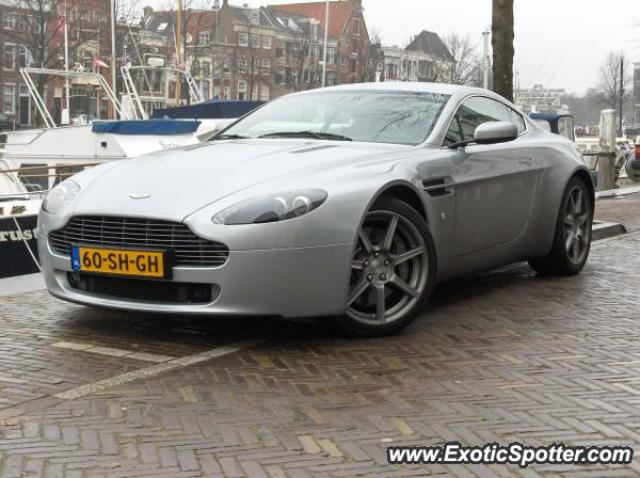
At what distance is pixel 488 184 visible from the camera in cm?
571

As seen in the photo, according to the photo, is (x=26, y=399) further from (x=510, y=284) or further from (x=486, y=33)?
(x=486, y=33)

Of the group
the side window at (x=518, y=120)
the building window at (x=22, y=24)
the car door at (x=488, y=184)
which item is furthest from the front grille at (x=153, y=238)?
the building window at (x=22, y=24)

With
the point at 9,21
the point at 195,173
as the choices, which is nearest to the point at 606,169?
the point at 195,173

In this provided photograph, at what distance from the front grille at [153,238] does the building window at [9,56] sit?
5111 cm

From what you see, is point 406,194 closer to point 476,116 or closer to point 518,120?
point 476,116

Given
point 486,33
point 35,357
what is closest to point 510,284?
point 35,357

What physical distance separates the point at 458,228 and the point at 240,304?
167 cm

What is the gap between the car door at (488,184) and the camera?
5477mm

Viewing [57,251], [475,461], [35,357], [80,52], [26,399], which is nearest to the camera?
[475,461]

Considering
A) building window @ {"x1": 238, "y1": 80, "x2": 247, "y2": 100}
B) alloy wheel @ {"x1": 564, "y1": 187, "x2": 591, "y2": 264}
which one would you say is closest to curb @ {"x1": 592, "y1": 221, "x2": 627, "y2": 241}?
alloy wheel @ {"x1": 564, "y1": 187, "x2": 591, "y2": 264}

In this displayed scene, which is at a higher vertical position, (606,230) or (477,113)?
(477,113)

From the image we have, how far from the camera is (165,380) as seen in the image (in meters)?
4.02

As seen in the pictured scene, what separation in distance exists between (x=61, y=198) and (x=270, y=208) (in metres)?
1.29

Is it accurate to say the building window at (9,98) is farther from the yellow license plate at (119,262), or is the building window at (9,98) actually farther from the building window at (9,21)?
the yellow license plate at (119,262)
